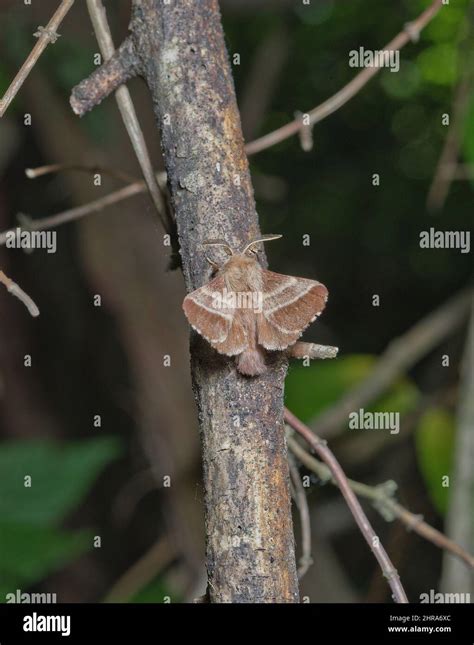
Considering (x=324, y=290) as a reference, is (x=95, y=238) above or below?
above

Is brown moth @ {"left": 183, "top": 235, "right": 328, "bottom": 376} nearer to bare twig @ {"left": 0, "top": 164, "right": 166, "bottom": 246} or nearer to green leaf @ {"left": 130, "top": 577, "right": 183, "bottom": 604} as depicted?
bare twig @ {"left": 0, "top": 164, "right": 166, "bottom": 246}

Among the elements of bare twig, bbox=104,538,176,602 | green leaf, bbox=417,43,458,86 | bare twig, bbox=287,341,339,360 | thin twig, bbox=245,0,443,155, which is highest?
green leaf, bbox=417,43,458,86

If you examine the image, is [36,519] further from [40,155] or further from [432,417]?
[40,155]

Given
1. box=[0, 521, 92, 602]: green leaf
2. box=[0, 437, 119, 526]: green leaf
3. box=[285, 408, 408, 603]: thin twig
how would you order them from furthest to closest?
box=[0, 437, 119, 526]: green leaf → box=[0, 521, 92, 602]: green leaf → box=[285, 408, 408, 603]: thin twig

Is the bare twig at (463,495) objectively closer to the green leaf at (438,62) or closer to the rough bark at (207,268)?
the green leaf at (438,62)

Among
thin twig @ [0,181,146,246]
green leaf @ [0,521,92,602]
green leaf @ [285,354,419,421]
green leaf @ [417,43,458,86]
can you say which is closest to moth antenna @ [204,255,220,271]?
thin twig @ [0,181,146,246]
